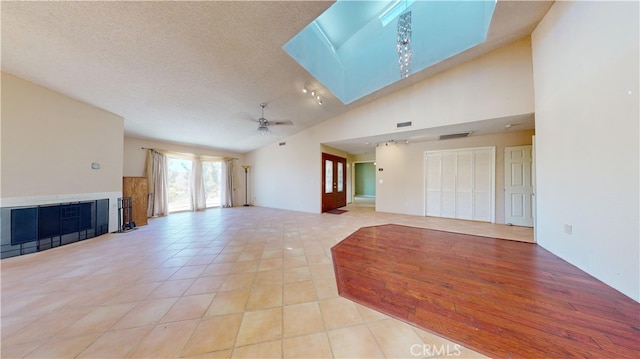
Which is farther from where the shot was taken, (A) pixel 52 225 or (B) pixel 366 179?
(B) pixel 366 179

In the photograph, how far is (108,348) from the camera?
52.0 inches

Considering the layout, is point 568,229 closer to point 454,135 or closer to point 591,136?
point 591,136

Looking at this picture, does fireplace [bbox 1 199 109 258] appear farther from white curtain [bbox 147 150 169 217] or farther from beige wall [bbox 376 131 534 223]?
beige wall [bbox 376 131 534 223]

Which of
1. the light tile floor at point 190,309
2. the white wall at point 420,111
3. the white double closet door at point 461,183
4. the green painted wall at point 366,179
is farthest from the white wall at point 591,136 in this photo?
the green painted wall at point 366,179

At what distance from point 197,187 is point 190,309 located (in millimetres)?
6627

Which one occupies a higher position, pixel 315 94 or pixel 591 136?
pixel 315 94

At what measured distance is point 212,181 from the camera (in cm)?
789

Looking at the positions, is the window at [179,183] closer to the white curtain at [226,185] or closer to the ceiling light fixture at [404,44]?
the white curtain at [226,185]

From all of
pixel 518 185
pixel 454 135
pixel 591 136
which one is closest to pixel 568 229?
pixel 591 136

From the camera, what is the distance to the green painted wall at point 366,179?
1209 centimetres

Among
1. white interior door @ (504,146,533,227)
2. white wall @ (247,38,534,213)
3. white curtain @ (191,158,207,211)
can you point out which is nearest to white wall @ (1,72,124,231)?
white curtain @ (191,158,207,211)

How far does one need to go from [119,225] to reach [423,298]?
6.22 m
